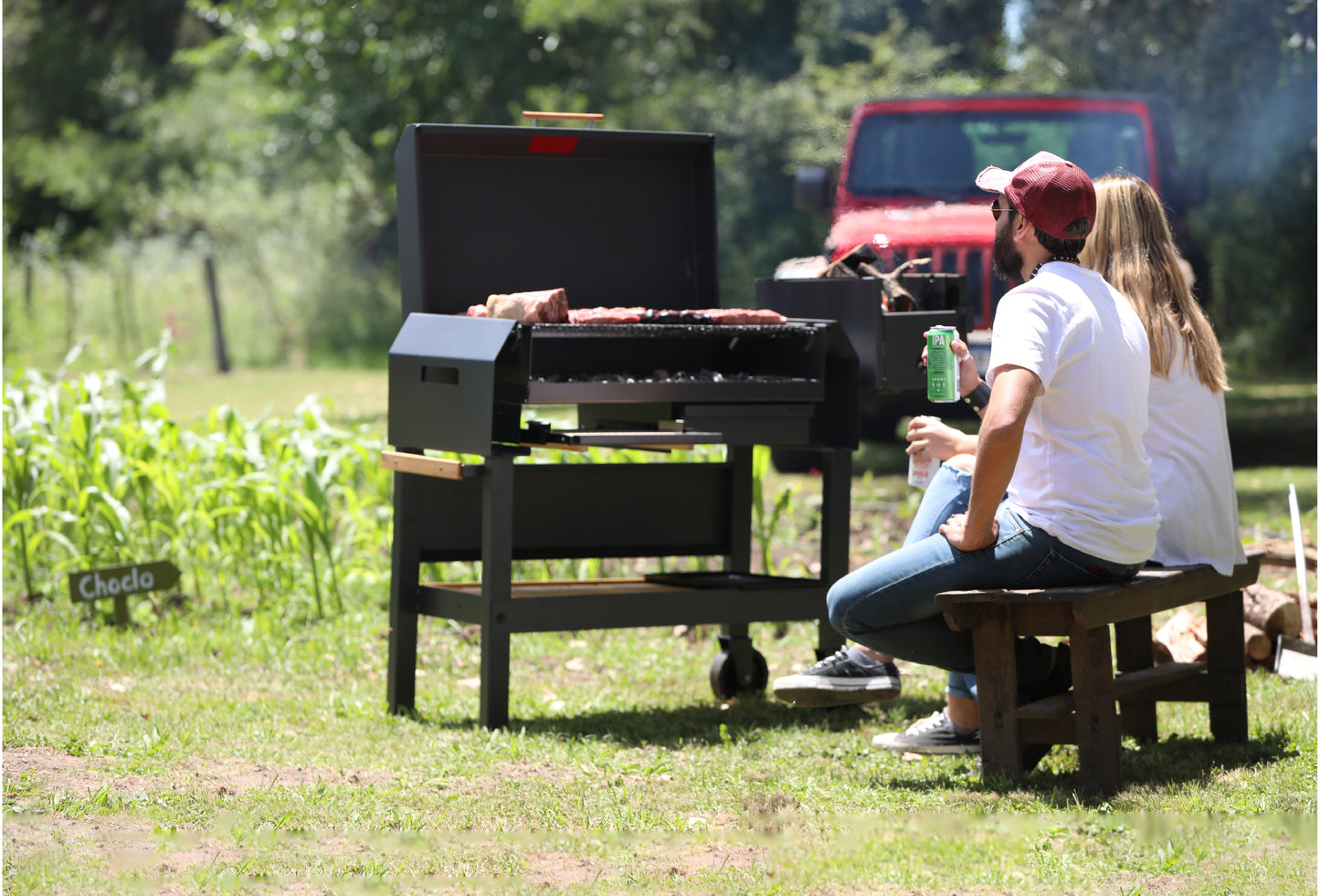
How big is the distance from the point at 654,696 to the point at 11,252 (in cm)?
2026

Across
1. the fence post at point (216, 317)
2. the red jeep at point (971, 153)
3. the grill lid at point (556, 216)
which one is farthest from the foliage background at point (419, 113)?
the grill lid at point (556, 216)

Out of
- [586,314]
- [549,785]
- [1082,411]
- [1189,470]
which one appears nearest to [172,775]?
[549,785]

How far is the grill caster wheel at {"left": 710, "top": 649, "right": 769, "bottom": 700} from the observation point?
508cm

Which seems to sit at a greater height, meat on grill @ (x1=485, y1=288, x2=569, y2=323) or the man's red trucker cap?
the man's red trucker cap

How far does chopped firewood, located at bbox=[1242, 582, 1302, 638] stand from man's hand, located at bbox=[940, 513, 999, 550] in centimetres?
203

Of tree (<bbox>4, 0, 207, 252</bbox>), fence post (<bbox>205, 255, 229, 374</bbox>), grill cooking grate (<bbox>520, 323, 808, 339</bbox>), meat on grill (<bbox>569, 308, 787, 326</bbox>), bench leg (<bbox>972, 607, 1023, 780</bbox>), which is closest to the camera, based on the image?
bench leg (<bbox>972, 607, 1023, 780</bbox>)

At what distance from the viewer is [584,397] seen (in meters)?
4.36

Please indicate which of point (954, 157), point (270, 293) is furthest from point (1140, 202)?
point (270, 293)

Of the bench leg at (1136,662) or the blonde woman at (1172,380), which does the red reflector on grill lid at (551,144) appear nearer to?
the blonde woman at (1172,380)

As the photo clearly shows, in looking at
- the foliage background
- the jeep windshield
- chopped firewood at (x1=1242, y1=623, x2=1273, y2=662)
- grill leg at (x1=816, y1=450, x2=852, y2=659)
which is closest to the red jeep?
the jeep windshield

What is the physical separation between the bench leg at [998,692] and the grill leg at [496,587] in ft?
4.67

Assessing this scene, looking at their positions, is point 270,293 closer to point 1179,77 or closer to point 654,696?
point 1179,77

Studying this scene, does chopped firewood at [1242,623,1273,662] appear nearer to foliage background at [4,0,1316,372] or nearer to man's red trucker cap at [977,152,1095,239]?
man's red trucker cap at [977,152,1095,239]

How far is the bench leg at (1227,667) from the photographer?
422 centimetres
